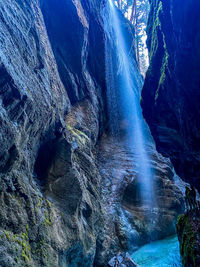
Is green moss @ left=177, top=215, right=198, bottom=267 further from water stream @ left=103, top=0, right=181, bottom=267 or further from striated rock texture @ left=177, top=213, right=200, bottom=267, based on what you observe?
water stream @ left=103, top=0, right=181, bottom=267

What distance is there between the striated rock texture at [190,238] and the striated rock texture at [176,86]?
3244 millimetres

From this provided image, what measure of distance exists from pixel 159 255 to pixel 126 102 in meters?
15.7

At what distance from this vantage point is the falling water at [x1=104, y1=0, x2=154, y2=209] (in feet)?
49.3

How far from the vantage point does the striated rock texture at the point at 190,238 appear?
511 centimetres

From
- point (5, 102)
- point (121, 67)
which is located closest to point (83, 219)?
point (5, 102)

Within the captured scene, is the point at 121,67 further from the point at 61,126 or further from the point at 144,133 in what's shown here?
the point at 61,126

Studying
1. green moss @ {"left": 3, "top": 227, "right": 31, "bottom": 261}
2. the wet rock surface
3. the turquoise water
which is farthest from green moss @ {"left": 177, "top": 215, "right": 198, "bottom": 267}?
green moss @ {"left": 3, "top": 227, "right": 31, "bottom": 261}

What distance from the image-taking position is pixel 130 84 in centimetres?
2423

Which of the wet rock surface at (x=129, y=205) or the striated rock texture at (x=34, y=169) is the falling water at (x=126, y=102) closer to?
the wet rock surface at (x=129, y=205)

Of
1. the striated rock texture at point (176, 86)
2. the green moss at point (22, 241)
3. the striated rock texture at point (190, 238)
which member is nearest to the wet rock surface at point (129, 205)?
the striated rock texture at point (176, 86)

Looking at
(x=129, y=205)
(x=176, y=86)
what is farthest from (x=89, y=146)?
(x=176, y=86)

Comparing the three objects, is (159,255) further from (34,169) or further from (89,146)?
(34,169)

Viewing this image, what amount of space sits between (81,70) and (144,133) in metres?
9.61

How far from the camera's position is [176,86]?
883 centimetres
